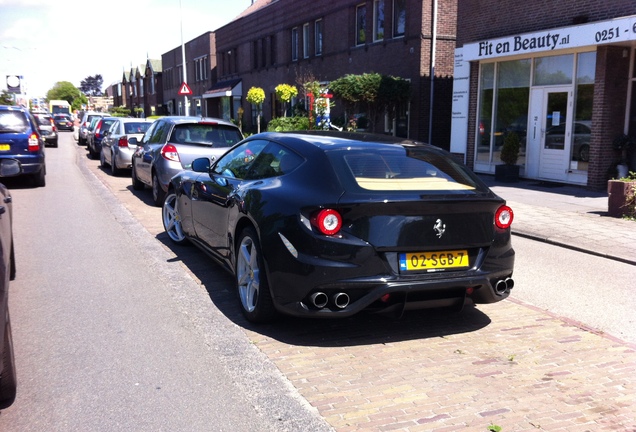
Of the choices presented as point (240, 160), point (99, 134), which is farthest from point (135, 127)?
point (240, 160)

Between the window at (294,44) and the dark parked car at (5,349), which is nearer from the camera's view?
the dark parked car at (5,349)

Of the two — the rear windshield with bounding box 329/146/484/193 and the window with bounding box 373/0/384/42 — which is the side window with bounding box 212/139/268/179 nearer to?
the rear windshield with bounding box 329/146/484/193

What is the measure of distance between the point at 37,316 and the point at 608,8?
44.1 feet

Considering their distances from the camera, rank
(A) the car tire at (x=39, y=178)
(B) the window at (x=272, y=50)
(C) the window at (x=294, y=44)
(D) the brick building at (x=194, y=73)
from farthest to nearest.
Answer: (D) the brick building at (x=194, y=73) → (B) the window at (x=272, y=50) → (C) the window at (x=294, y=44) → (A) the car tire at (x=39, y=178)

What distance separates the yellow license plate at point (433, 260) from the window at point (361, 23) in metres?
22.0

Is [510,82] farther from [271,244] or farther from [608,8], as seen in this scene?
[271,244]

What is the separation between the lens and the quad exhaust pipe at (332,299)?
4301mm

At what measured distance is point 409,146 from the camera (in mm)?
5297

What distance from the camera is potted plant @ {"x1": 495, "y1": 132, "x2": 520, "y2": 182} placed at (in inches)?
635

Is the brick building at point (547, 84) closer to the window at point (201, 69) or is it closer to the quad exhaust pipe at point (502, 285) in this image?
the quad exhaust pipe at point (502, 285)

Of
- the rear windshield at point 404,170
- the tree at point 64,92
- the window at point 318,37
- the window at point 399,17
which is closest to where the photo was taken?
the rear windshield at point 404,170

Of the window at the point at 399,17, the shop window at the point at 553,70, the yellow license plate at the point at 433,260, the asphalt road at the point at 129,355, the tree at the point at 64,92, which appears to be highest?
the tree at the point at 64,92

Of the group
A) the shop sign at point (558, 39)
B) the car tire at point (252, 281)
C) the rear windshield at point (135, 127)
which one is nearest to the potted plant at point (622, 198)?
the shop sign at point (558, 39)

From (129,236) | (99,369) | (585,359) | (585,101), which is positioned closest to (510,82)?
(585,101)
